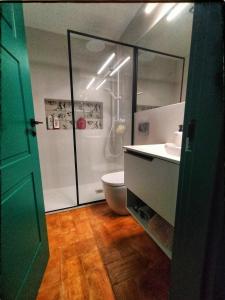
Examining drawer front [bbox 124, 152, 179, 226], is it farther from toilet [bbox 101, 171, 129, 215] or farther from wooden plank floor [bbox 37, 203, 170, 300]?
wooden plank floor [bbox 37, 203, 170, 300]

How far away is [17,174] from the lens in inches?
27.1

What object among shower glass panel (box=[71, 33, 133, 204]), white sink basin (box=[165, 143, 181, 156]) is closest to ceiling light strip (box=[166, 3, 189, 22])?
shower glass panel (box=[71, 33, 133, 204])

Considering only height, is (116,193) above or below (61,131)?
below

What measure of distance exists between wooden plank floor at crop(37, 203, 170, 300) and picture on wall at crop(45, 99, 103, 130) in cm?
139

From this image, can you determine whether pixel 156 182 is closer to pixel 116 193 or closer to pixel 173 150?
pixel 173 150

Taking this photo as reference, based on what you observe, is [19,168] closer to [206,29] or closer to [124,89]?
[206,29]

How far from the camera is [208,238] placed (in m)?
0.47

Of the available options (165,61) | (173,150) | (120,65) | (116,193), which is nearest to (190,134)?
(173,150)

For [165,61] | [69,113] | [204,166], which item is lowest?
[204,166]

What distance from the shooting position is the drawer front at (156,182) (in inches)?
27.4

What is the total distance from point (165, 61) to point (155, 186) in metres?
1.34

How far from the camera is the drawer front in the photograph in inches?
27.4

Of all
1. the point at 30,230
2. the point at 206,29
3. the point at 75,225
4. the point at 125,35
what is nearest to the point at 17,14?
the point at 206,29

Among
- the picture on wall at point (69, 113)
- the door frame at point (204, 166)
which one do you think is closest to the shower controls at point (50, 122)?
the picture on wall at point (69, 113)
